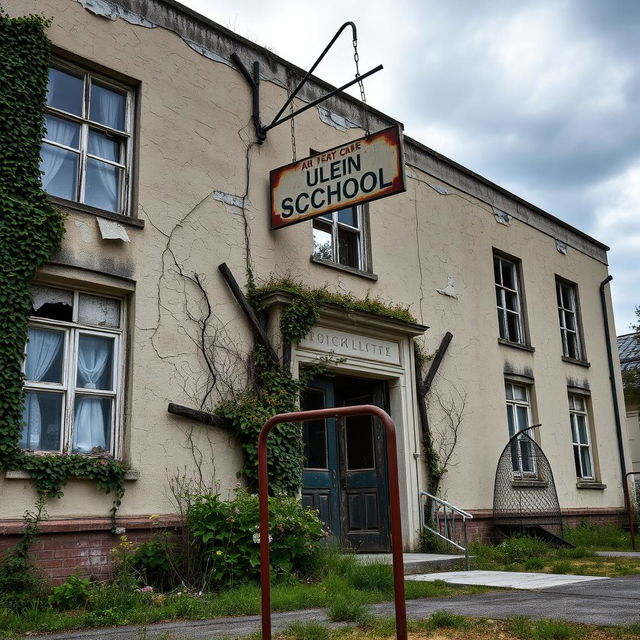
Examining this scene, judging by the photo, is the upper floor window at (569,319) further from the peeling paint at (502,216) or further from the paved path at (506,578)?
the paved path at (506,578)

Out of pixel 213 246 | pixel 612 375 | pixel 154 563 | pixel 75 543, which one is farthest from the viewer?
pixel 612 375

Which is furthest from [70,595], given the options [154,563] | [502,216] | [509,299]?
[502,216]

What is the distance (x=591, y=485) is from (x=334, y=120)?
911 centimetres

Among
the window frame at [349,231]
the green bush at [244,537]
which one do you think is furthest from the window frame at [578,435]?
the green bush at [244,537]

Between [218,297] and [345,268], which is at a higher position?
[345,268]

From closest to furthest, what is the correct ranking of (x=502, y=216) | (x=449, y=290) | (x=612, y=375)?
(x=449, y=290)
(x=502, y=216)
(x=612, y=375)

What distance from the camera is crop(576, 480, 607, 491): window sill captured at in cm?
1504

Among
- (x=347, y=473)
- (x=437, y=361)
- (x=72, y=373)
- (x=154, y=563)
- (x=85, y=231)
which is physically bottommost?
(x=154, y=563)

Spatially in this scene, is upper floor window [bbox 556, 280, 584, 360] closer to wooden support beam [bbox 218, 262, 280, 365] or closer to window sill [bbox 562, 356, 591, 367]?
window sill [bbox 562, 356, 591, 367]

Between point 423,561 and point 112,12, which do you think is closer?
point 112,12

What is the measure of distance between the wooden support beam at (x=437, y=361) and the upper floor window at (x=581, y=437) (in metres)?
4.74

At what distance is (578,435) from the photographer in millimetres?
15891

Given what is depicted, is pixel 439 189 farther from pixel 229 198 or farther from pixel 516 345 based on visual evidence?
pixel 229 198

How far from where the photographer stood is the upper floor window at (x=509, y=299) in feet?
47.6
